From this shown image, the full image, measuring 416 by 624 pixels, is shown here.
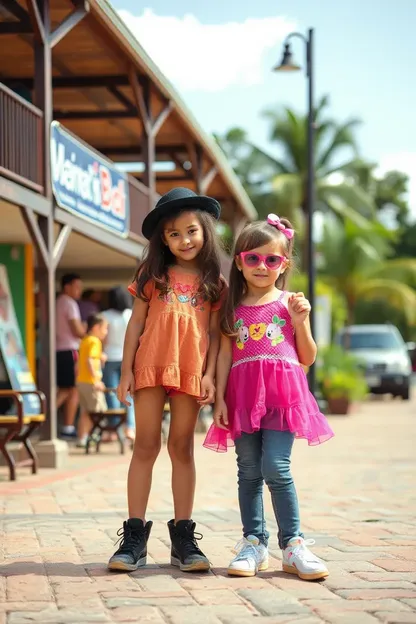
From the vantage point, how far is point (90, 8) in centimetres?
1130

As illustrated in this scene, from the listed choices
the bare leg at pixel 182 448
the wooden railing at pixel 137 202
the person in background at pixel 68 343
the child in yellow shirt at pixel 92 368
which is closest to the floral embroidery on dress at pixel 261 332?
the bare leg at pixel 182 448

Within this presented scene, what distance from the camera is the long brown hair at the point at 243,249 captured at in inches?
200

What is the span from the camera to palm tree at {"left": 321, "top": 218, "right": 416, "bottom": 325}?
44.1m

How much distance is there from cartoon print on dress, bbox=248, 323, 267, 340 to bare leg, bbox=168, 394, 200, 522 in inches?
15.8

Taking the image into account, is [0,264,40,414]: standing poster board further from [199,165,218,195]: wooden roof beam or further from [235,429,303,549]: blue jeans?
[235,429,303,549]: blue jeans

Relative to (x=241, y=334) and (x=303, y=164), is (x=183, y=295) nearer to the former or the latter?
(x=241, y=334)

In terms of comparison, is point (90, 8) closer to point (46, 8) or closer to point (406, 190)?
point (46, 8)

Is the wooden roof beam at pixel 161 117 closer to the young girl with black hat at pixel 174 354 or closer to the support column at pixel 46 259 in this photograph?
the support column at pixel 46 259

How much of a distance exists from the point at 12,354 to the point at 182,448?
7261mm

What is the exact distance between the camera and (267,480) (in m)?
4.89

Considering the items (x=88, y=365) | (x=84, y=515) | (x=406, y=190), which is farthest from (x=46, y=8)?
(x=406, y=190)

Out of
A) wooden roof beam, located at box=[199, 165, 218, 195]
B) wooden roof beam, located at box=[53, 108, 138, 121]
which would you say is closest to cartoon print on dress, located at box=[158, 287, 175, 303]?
wooden roof beam, located at box=[53, 108, 138, 121]

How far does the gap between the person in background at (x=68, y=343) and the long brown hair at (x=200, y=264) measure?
828 cm

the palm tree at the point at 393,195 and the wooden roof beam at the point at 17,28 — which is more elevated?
the palm tree at the point at 393,195
